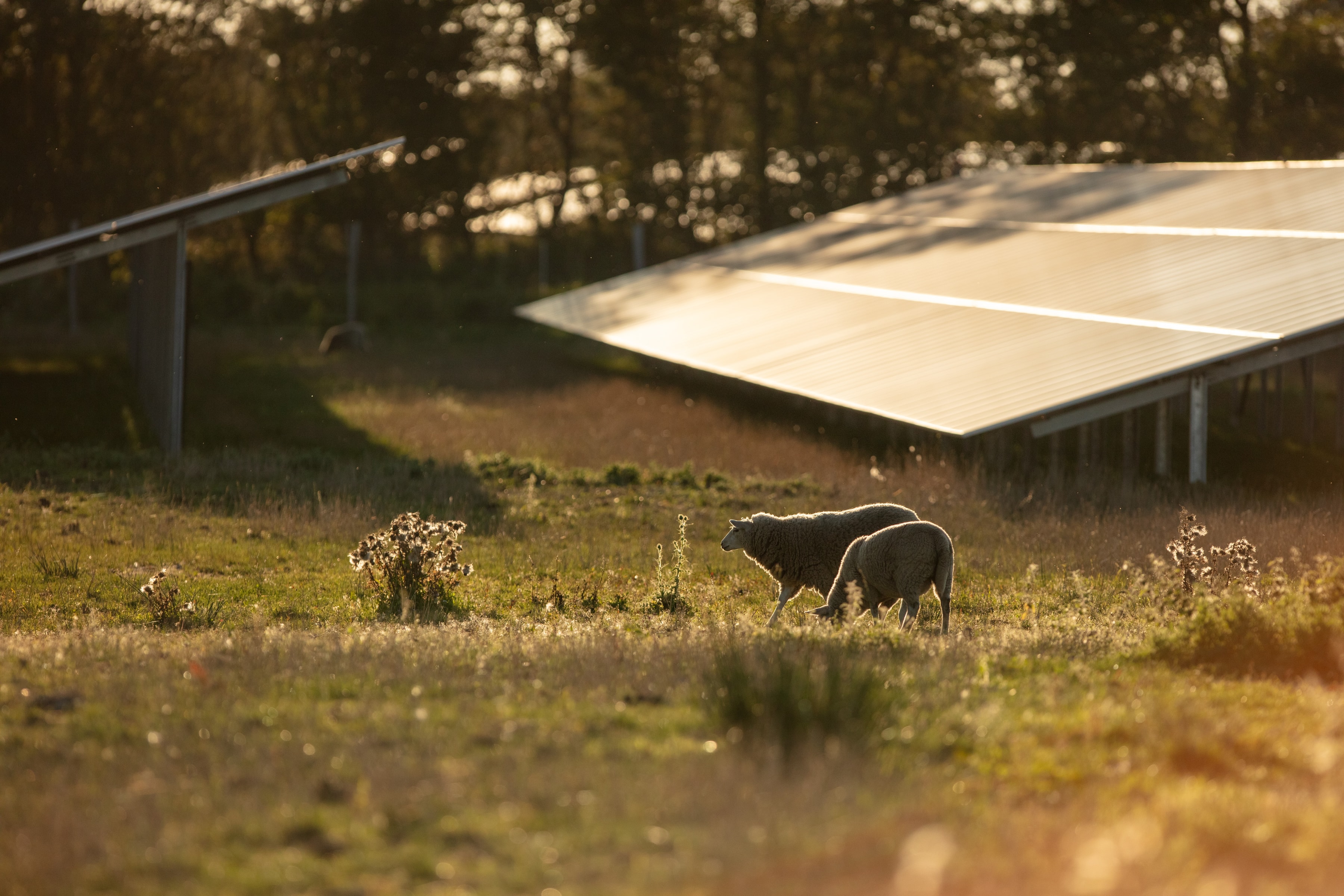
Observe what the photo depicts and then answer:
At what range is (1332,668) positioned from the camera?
9516 mm

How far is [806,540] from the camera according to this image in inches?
493

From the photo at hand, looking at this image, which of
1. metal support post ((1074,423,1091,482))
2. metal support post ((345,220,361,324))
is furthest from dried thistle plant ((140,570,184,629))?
metal support post ((345,220,361,324))

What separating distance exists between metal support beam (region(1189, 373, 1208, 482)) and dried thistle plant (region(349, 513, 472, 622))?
10.9 meters

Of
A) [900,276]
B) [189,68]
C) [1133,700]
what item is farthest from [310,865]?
[189,68]

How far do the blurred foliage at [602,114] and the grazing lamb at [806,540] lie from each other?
38.5 m

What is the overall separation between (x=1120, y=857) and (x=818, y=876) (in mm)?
1203

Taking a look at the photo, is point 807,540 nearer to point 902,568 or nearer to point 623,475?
point 902,568

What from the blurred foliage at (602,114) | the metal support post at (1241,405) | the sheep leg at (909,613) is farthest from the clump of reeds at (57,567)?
the blurred foliage at (602,114)

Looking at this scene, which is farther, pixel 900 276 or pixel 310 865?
pixel 900 276

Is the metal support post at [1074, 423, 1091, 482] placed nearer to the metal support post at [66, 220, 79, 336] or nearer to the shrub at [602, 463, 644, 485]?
the shrub at [602, 463, 644, 485]

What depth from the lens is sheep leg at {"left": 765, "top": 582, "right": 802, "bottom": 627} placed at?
11867mm

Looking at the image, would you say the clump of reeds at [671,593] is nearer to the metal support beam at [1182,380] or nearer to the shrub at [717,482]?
the shrub at [717,482]

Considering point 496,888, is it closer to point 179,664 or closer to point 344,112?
point 179,664

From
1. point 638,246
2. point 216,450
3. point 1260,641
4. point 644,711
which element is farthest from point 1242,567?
point 638,246
